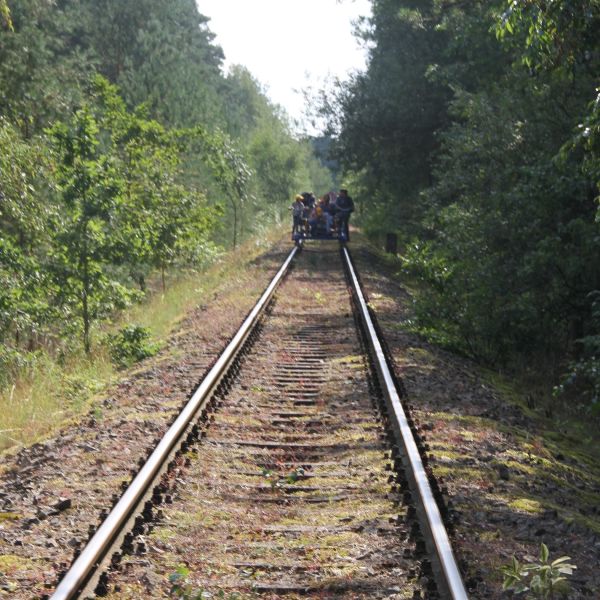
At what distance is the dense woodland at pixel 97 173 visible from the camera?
13875 mm

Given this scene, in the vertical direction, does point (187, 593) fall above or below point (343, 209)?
below

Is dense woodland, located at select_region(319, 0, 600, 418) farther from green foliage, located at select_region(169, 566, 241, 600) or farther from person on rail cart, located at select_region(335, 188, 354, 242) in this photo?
person on rail cart, located at select_region(335, 188, 354, 242)

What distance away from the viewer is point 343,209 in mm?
30625

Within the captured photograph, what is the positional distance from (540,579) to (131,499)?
2.48 metres

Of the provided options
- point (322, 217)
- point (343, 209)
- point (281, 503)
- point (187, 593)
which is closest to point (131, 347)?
point (281, 503)

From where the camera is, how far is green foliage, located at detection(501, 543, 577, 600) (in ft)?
14.0

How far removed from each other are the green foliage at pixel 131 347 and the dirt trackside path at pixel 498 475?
3359 millimetres

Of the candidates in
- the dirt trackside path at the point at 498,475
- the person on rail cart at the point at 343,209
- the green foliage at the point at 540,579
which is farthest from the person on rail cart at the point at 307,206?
the green foliage at the point at 540,579

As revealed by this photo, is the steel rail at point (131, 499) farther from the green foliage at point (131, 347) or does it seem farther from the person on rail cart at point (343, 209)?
the person on rail cart at point (343, 209)

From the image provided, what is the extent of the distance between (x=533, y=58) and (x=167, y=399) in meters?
4.73

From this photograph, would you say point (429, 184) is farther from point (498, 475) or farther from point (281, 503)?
point (281, 503)

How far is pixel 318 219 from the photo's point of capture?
32406 mm

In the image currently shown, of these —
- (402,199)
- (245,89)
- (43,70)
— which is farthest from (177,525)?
(245,89)

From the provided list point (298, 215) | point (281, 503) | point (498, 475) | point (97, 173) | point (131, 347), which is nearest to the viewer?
point (281, 503)
